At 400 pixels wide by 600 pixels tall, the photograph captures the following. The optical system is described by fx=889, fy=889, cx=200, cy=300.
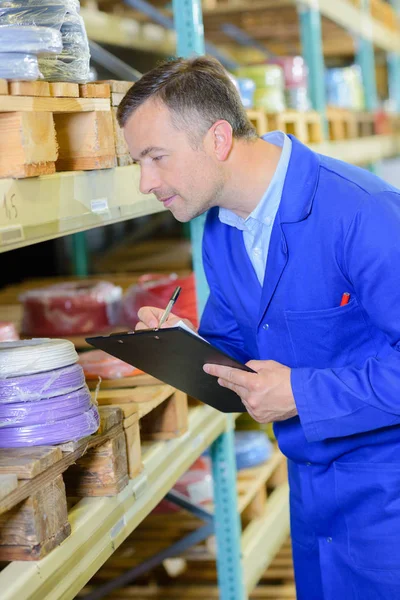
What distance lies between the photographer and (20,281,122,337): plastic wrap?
414 centimetres

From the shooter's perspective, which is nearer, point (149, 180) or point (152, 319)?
point (149, 180)

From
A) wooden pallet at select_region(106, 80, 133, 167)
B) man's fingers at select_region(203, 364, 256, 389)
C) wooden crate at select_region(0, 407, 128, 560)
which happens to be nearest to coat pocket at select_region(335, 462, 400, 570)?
man's fingers at select_region(203, 364, 256, 389)

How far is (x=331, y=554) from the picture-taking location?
2.95 meters

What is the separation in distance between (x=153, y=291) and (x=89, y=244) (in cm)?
444

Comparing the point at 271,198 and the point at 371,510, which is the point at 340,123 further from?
the point at 371,510

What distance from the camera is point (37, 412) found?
2.38m

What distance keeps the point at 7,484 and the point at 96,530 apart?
1.68 ft

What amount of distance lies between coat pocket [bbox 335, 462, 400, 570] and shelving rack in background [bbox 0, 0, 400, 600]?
64 cm

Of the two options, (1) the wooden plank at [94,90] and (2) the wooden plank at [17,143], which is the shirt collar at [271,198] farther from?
(2) the wooden plank at [17,143]

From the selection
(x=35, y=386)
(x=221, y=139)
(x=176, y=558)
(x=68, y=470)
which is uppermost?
(x=221, y=139)

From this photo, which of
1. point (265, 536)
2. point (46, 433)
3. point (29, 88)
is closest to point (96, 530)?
point (46, 433)

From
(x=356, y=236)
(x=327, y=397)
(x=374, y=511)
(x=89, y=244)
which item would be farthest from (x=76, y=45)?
(x=89, y=244)

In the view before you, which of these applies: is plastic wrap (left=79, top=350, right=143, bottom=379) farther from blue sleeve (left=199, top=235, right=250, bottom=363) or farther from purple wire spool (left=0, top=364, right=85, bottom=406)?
purple wire spool (left=0, top=364, right=85, bottom=406)

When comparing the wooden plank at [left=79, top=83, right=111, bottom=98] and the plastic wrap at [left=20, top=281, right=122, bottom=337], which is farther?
the plastic wrap at [left=20, top=281, right=122, bottom=337]
